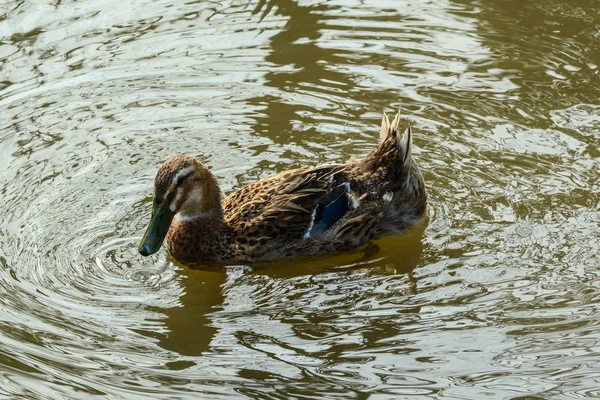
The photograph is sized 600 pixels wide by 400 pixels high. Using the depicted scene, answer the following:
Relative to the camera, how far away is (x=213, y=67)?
40.9 ft

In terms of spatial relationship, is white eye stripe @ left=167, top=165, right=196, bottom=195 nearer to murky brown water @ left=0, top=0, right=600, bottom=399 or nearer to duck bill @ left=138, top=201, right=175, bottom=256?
duck bill @ left=138, top=201, right=175, bottom=256

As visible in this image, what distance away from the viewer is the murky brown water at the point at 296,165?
25.6 ft

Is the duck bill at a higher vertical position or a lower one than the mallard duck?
higher

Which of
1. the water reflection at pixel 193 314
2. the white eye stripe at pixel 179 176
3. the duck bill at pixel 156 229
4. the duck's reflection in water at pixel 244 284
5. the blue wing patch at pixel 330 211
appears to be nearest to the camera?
the water reflection at pixel 193 314

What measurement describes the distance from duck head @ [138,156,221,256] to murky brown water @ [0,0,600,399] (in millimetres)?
388

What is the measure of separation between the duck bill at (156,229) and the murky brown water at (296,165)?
11.3 inches

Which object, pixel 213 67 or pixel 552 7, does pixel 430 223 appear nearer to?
pixel 213 67

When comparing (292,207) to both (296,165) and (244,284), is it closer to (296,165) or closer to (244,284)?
(244,284)

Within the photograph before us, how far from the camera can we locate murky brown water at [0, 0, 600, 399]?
25.6 ft

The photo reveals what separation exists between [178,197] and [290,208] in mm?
998

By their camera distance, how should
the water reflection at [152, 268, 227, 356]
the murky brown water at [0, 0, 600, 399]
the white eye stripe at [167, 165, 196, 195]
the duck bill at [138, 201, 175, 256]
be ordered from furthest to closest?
the white eye stripe at [167, 165, 196, 195] → the duck bill at [138, 201, 175, 256] → the water reflection at [152, 268, 227, 356] → the murky brown water at [0, 0, 600, 399]

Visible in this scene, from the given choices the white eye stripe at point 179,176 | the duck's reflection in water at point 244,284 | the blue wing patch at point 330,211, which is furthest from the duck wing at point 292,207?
the white eye stripe at point 179,176

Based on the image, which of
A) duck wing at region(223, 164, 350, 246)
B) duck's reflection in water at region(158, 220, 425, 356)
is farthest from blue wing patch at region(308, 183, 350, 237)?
duck's reflection in water at region(158, 220, 425, 356)

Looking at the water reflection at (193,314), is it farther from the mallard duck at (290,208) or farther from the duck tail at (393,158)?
the duck tail at (393,158)
